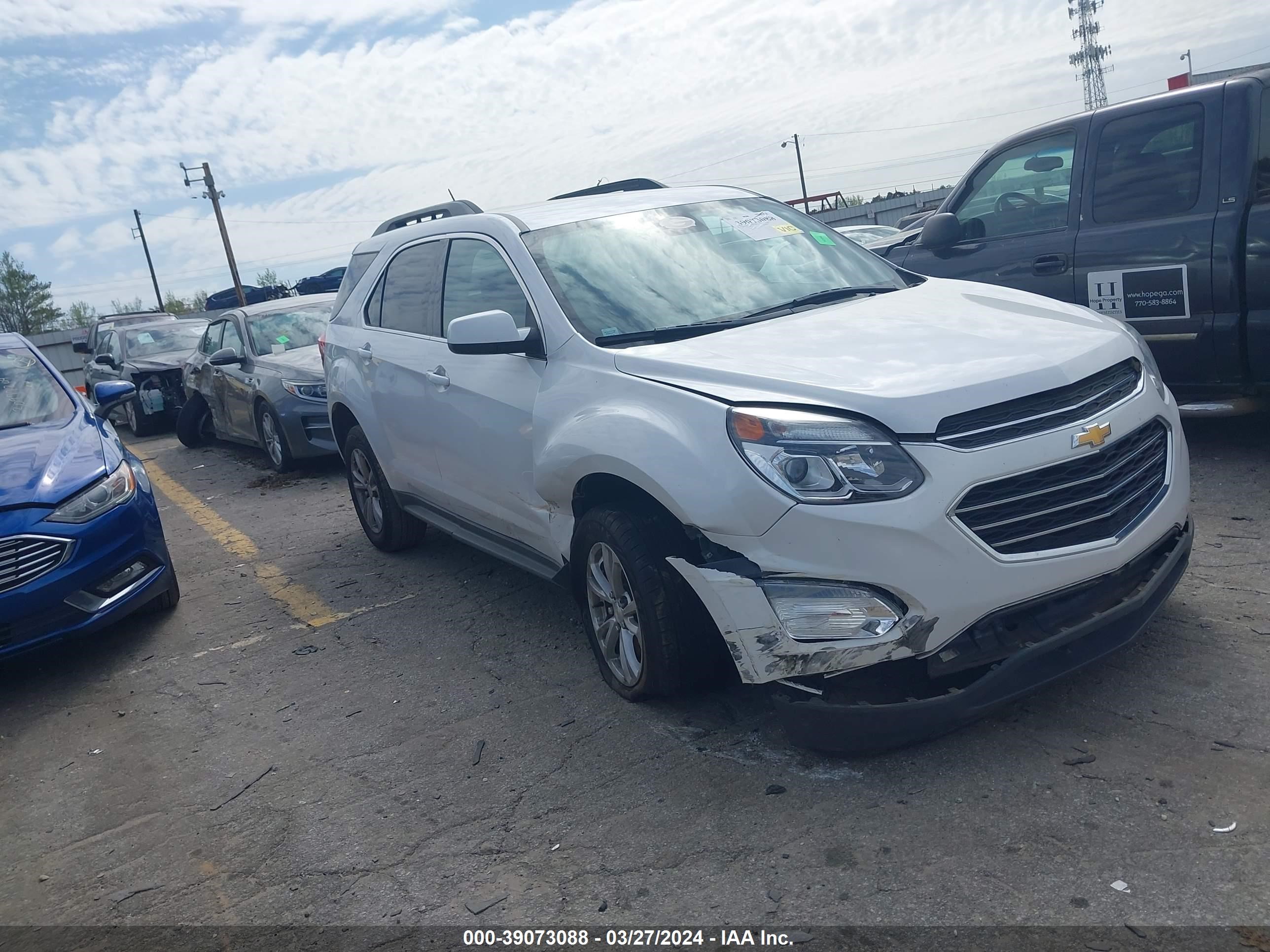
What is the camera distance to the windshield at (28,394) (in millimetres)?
6105

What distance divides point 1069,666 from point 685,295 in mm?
1944

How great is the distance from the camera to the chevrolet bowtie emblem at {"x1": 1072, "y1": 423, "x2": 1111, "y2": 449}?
10.2ft

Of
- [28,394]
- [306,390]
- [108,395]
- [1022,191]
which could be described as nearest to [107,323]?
[306,390]

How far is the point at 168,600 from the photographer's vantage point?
6090mm

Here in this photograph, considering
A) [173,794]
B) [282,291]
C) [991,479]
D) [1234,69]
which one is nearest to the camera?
[991,479]

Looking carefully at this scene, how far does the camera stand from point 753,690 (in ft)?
12.9

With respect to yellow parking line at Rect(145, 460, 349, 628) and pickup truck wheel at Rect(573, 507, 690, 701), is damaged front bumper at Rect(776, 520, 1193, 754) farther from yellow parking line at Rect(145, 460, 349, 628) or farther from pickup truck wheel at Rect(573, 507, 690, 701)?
yellow parking line at Rect(145, 460, 349, 628)

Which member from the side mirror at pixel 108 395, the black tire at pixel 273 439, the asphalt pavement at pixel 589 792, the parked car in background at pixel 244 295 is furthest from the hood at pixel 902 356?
the parked car in background at pixel 244 295

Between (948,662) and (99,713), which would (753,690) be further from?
(99,713)

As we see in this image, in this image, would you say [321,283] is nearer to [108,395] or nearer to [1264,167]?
[108,395]

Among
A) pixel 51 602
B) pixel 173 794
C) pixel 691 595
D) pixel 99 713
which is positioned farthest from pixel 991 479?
pixel 51 602

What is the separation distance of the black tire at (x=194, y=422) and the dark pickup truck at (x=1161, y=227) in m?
9.32

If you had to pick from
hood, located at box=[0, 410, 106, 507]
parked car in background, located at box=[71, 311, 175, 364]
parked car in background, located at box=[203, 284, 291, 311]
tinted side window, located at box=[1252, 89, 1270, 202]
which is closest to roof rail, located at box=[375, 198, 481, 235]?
hood, located at box=[0, 410, 106, 507]

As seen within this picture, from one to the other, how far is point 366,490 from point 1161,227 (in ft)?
15.6
